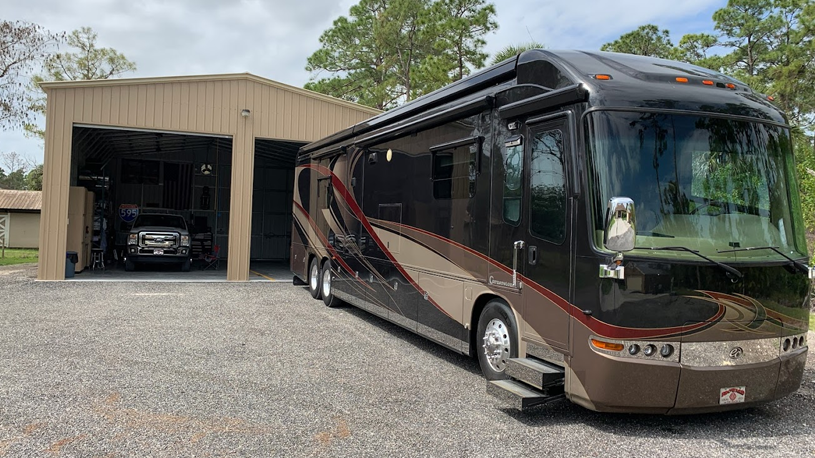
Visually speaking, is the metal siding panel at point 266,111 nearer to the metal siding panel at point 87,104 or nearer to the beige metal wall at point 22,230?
the metal siding panel at point 87,104

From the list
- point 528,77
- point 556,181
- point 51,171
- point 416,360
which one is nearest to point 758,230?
point 556,181

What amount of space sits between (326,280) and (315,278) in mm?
735

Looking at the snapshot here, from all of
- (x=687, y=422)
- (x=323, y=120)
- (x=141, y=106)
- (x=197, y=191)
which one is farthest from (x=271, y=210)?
(x=687, y=422)

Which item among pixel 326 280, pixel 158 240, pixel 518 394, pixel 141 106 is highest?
pixel 141 106

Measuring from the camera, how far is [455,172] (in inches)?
243

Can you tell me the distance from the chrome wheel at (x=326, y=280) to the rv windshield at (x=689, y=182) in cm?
688

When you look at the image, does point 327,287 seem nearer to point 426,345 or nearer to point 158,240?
point 426,345

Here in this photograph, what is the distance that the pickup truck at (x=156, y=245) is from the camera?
15.8 meters

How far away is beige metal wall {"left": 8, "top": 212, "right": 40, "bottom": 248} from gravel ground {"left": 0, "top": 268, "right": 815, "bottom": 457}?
97.4 ft

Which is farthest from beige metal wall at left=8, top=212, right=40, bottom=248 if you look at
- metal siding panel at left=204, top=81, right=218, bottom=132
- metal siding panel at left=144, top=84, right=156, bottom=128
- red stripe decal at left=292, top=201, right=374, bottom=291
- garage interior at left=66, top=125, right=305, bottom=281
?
red stripe decal at left=292, top=201, right=374, bottom=291

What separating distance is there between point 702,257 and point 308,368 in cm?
386

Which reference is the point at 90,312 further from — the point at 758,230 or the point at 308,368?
the point at 758,230

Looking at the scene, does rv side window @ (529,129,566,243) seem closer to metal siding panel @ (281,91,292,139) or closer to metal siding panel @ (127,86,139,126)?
metal siding panel @ (281,91,292,139)

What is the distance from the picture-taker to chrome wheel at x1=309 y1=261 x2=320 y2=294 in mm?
11302
